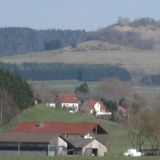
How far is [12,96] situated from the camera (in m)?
105

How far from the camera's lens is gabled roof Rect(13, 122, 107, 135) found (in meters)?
89.9

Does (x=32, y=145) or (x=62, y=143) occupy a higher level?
(x=32, y=145)

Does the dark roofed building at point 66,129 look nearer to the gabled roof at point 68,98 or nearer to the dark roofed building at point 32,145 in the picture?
the dark roofed building at point 32,145

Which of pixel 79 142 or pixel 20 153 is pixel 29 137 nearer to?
pixel 20 153

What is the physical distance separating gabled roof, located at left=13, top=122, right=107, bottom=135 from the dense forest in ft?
19.2

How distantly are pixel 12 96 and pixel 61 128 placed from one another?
606 inches

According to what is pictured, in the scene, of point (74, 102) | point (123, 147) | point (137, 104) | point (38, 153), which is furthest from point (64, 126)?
point (74, 102)

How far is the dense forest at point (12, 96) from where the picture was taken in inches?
3947

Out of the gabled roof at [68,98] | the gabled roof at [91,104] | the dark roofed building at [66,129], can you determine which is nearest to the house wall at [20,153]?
the dark roofed building at [66,129]

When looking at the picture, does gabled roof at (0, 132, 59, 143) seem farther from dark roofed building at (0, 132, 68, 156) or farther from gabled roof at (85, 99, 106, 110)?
gabled roof at (85, 99, 106, 110)

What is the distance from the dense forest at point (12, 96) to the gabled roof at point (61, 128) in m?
5.86

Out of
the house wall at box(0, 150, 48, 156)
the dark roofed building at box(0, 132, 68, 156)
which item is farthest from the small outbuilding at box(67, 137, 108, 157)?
the house wall at box(0, 150, 48, 156)

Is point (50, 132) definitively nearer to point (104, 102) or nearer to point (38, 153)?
point (38, 153)

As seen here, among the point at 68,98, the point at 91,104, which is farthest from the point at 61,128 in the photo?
the point at 68,98
